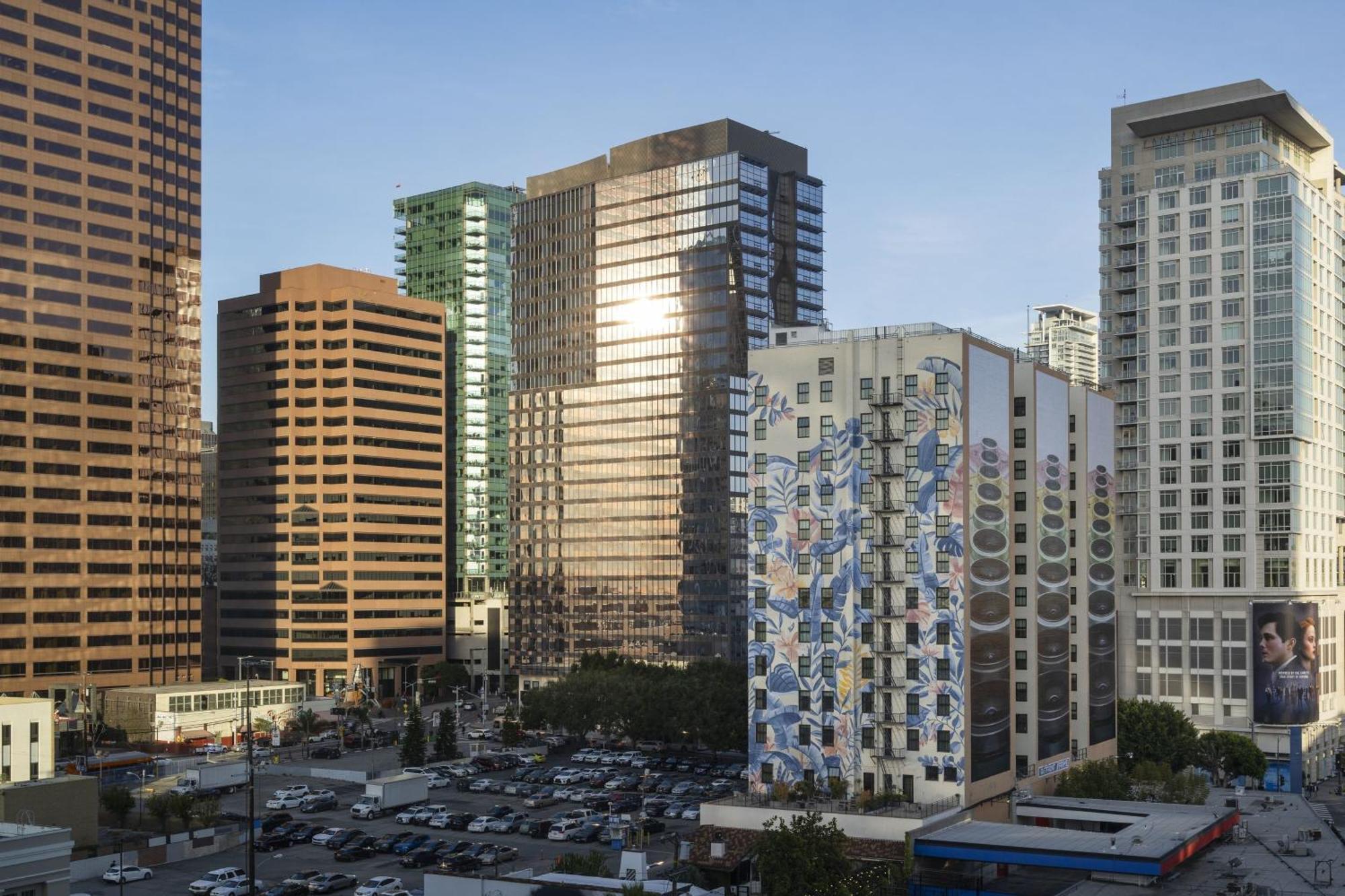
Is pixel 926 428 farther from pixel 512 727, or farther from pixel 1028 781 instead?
pixel 512 727

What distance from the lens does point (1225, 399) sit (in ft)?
588

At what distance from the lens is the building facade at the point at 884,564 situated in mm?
122812

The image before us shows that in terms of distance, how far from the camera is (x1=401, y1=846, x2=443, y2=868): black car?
11575 centimetres

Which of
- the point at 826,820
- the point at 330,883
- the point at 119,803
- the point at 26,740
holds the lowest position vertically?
the point at 330,883

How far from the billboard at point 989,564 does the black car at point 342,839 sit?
5614cm

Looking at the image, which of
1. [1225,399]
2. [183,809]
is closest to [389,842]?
[183,809]

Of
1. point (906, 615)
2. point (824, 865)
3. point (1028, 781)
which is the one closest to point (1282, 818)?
point (1028, 781)

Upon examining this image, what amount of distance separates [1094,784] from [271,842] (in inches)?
3093

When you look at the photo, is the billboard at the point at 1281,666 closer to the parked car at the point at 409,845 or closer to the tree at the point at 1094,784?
the tree at the point at 1094,784

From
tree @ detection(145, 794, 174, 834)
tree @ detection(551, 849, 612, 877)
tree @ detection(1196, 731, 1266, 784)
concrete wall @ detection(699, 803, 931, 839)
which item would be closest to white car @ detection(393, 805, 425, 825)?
tree @ detection(145, 794, 174, 834)

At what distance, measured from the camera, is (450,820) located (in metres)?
134

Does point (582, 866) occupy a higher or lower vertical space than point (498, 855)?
higher

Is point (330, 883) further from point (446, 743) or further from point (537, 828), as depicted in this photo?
point (446, 743)

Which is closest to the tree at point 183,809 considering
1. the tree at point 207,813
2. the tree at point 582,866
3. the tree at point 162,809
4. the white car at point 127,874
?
the tree at point 162,809
